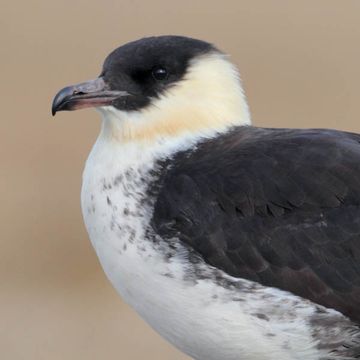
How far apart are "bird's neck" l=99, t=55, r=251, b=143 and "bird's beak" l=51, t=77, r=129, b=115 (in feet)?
0.15

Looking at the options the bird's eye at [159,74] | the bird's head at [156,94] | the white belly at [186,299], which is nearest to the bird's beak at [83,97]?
the bird's head at [156,94]

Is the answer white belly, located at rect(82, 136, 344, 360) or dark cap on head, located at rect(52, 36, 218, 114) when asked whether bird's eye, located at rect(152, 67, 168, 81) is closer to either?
dark cap on head, located at rect(52, 36, 218, 114)

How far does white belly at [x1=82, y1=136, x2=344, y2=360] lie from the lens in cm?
412

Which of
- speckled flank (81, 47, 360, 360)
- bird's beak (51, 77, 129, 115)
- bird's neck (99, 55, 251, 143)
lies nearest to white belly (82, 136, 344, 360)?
speckled flank (81, 47, 360, 360)

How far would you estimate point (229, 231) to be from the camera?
4.18 metres

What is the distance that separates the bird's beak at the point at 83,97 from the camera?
4.42 metres

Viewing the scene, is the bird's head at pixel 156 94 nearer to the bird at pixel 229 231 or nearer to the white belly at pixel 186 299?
the bird at pixel 229 231

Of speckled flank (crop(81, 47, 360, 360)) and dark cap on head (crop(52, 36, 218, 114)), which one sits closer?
speckled flank (crop(81, 47, 360, 360))

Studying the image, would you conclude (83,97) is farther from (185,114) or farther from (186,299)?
(186,299)

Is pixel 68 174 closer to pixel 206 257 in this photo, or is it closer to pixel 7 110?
pixel 7 110

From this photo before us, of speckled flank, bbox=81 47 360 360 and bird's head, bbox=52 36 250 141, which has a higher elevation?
bird's head, bbox=52 36 250 141

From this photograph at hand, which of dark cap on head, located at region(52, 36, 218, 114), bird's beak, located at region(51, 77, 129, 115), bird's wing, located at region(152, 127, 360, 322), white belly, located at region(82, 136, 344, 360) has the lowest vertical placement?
white belly, located at region(82, 136, 344, 360)

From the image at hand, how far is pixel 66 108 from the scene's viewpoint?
175 inches

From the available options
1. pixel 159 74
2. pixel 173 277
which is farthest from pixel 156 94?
pixel 173 277
